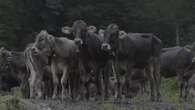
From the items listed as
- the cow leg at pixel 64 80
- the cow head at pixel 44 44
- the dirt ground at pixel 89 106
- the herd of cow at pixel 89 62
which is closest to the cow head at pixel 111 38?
the herd of cow at pixel 89 62

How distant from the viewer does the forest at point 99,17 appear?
40281 mm

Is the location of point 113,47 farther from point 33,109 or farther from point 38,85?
point 33,109

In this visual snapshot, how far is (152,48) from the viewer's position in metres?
19.0

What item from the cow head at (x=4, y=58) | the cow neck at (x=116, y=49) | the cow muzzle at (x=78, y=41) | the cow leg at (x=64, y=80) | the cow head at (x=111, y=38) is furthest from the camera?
the cow head at (x=4, y=58)

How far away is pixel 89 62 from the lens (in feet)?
59.7

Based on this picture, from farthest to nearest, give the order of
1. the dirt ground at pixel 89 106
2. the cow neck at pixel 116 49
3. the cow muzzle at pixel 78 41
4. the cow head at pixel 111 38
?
the cow muzzle at pixel 78 41, the cow neck at pixel 116 49, the cow head at pixel 111 38, the dirt ground at pixel 89 106

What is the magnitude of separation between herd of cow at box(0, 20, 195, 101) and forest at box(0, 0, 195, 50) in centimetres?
1908

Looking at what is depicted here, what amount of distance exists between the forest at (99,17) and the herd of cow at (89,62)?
62.6ft

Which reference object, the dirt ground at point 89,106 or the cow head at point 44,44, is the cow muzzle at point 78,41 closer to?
the cow head at point 44,44

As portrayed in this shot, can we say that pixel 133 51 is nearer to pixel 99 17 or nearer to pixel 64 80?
pixel 64 80

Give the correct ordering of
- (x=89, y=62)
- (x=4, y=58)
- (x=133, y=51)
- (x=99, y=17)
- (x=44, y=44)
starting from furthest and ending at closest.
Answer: (x=99, y=17), (x=4, y=58), (x=89, y=62), (x=133, y=51), (x=44, y=44)

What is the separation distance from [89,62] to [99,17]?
25456 mm

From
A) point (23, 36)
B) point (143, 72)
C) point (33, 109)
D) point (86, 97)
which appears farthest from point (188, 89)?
point (23, 36)

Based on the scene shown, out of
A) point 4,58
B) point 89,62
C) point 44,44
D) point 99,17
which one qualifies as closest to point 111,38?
point 89,62
